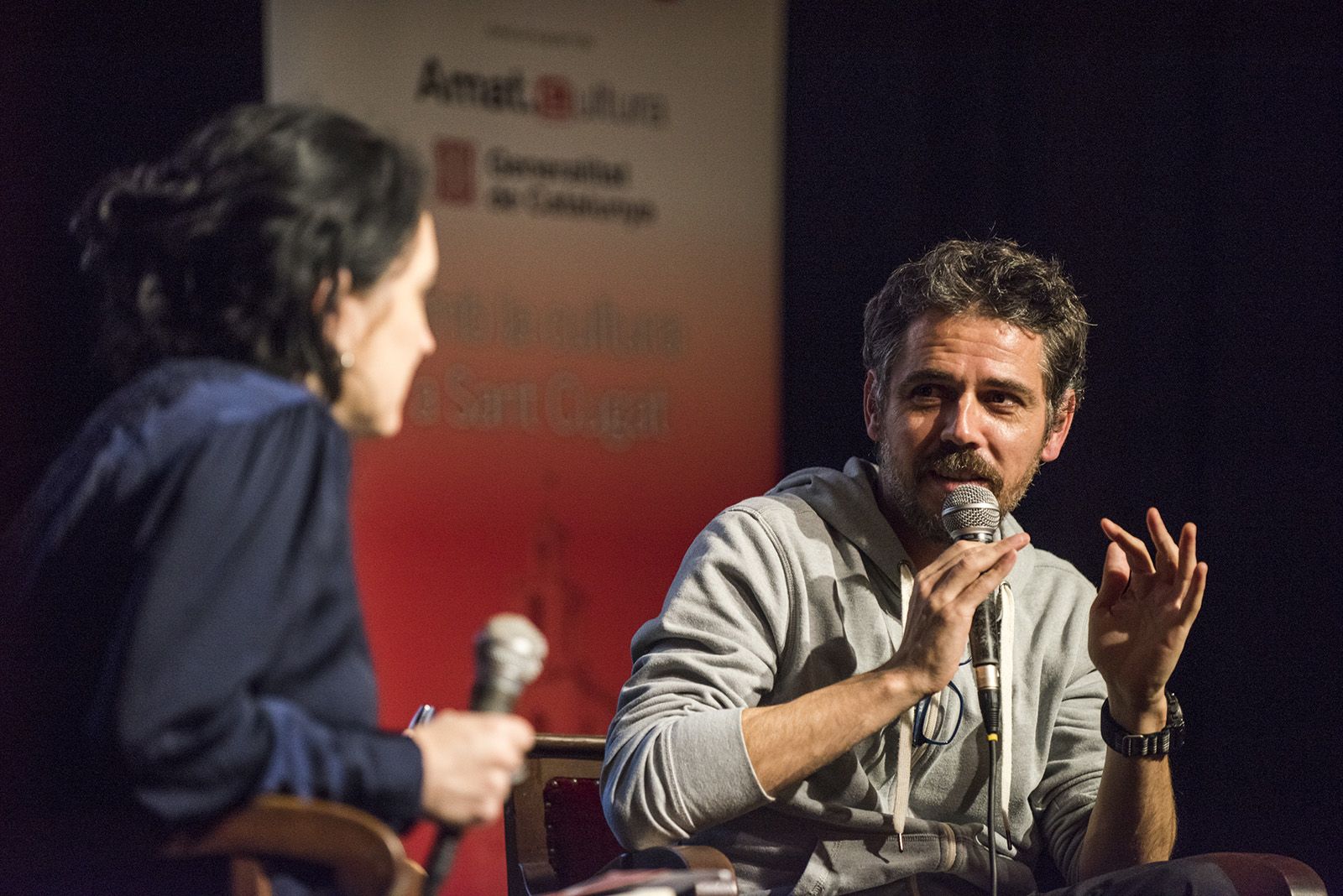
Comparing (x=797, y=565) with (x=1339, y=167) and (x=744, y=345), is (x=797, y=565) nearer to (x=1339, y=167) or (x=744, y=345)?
(x=744, y=345)

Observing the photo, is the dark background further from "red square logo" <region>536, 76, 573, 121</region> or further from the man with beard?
the man with beard

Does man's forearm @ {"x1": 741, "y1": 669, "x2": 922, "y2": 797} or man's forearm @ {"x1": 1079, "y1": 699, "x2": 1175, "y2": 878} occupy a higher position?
man's forearm @ {"x1": 741, "y1": 669, "x2": 922, "y2": 797}

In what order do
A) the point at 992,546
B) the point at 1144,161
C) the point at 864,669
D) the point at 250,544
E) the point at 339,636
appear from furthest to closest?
the point at 1144,161
the point at 864,669
the point at 992,546
the point at 339,636
the point at 250,544

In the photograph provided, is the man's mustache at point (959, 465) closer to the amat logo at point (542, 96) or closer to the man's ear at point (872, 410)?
the man's ear at point (872, 410)

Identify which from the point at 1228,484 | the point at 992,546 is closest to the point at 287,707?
the point at 992,546

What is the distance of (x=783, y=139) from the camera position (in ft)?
14.1

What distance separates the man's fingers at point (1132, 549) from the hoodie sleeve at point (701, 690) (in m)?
0.50

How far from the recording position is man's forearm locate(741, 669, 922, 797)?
198cm

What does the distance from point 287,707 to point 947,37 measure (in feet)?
11.4

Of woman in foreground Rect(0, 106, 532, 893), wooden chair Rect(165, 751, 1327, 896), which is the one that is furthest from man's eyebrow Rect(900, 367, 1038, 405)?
woman in foreground Rect(0, 106, 532, 893)

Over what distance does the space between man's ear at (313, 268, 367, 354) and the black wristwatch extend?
1.40 metres

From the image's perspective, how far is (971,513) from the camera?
7.07 ft

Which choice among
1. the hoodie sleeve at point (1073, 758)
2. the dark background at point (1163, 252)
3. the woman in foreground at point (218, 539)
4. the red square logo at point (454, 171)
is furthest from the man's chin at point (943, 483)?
the red square logo at point (454, 171)

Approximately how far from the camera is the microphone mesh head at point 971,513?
2.13m
